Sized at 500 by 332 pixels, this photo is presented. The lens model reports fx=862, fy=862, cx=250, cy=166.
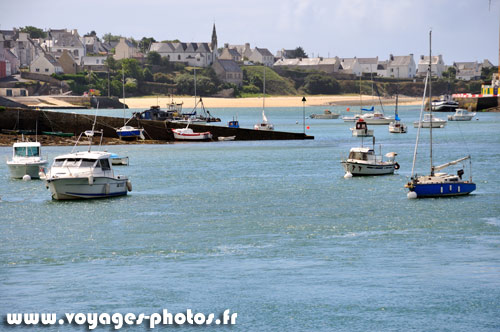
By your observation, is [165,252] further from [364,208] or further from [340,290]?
[364,208]

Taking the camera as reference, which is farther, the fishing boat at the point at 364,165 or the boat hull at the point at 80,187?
the fishing boat at the point at 364,165

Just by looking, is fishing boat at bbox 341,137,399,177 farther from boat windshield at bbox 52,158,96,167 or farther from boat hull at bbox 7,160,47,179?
boat hull at bbox 7,160,47,179

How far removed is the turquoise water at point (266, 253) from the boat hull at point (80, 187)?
2.94 feet

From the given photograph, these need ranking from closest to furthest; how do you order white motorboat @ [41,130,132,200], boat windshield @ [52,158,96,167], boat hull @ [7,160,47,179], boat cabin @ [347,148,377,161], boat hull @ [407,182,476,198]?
1. white motorboat @ [41,130,132,200]
2. boat windshield @ [52,158,96,167]
3. boat hull @ [407,182,476,198]
4. boat hull @ [7,160,47,179]
5. boat cabin @ [347,148,377,161]

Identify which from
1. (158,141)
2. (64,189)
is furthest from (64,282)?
(158,141)

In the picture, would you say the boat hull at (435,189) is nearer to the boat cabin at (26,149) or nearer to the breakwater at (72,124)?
the boat cabin at (26,149)

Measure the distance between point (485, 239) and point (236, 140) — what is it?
220ft

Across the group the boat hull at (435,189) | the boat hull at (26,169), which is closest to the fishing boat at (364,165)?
the boat hull at (435,189)

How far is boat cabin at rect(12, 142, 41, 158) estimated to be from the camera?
63.3 m

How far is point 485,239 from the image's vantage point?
40125 millimetres

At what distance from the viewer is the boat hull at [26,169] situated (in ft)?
207

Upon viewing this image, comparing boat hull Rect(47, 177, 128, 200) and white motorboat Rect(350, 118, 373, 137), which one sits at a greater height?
white motorboat Rect(350, 118, 373, 137)

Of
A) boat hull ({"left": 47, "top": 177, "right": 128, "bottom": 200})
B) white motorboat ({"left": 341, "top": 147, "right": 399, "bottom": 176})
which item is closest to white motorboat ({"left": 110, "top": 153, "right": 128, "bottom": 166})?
white motorboat ({"left": 341, "top": 147, "right": 399, "bottom": 176})

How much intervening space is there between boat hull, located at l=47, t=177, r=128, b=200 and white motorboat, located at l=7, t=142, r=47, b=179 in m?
11.8
